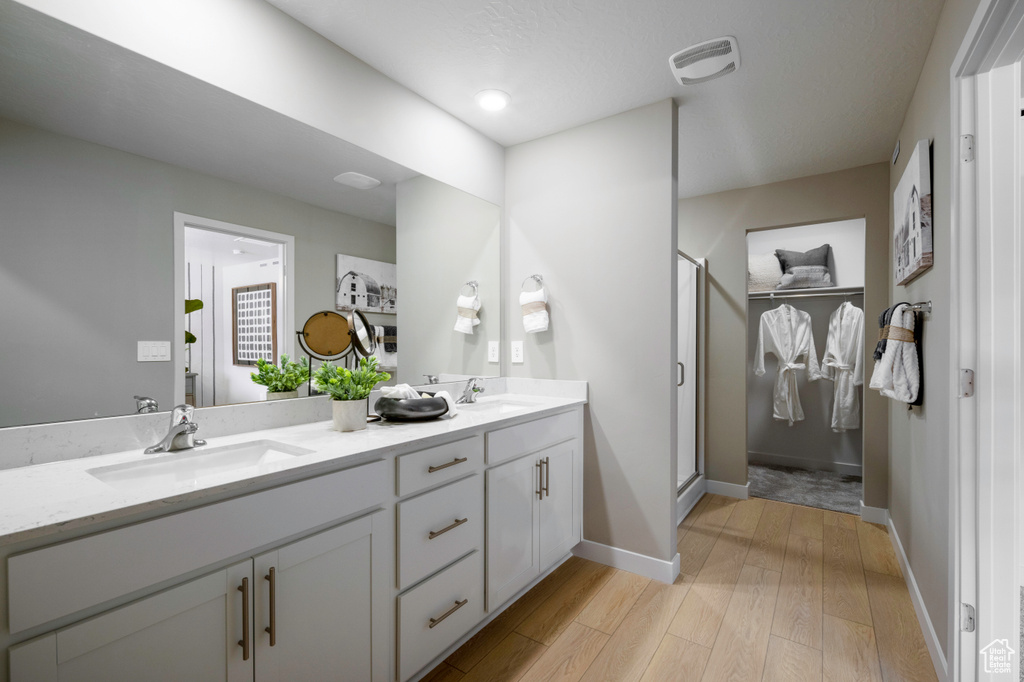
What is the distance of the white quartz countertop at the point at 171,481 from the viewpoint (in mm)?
854

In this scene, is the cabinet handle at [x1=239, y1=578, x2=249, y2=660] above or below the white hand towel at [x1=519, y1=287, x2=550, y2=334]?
below

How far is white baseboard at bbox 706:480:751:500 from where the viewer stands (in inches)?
137

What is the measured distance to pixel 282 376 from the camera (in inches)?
67.4

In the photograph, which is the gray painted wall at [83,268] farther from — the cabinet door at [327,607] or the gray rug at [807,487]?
the gray rug at [807,487]

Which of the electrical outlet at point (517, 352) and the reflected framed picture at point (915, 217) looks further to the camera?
the electrical outlet at point (517, 352)

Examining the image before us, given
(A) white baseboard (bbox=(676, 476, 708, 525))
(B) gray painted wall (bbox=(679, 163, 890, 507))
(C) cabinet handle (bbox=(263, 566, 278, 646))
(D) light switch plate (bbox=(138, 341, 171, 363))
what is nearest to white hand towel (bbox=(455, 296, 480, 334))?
(D) light switch plate (bbox=(138, 341, 171, 363))

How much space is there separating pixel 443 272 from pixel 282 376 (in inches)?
41.5

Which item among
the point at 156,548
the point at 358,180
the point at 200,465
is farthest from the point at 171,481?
the point at 358,180

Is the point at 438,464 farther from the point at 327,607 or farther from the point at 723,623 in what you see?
the point at 723,623

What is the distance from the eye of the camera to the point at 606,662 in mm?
1693

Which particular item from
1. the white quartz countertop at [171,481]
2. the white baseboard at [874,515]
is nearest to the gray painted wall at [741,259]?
the white baseboard at [874,515]

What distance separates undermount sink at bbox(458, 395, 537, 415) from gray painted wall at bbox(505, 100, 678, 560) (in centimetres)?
27

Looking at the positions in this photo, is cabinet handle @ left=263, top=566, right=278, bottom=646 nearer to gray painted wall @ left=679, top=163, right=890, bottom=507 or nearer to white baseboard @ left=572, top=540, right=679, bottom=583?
white baseboard @ left=572, top=540, right=679, bottom=583

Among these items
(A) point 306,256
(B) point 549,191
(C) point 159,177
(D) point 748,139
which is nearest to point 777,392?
(D) point 748,139
